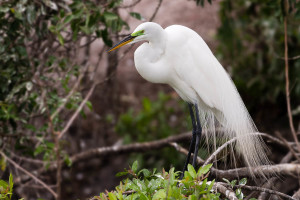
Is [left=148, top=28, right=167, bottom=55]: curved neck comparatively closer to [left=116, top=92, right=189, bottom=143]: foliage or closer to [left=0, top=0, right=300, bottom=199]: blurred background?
[left=0, top=0, right=300, bottom=199]: blurred background

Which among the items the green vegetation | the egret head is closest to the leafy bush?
the egret head

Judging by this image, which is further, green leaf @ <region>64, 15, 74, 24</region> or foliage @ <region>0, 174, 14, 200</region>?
green leaf @ <region>64, 15, 74, 24</region>

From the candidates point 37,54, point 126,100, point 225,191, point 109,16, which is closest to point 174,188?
point 225,191

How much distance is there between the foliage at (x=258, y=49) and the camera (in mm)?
4480

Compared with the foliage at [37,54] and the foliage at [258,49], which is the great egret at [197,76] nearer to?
the foliage at [37,54]

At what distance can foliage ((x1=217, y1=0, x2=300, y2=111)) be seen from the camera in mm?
4480

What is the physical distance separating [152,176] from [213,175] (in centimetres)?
40

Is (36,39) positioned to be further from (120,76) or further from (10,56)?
(120,76)

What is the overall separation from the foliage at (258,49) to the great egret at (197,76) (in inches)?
79.6

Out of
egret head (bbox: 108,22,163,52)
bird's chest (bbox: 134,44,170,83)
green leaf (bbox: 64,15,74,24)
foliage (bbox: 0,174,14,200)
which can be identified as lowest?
foliage (bbox: 0,174,14,200)

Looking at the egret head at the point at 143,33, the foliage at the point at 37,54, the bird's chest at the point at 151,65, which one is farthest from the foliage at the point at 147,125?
the egret head at the point at 143,33

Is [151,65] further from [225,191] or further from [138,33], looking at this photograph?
[225,191]

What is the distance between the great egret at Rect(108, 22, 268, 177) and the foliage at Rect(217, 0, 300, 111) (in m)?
2.02

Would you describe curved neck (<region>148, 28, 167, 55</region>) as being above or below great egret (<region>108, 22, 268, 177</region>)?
above
